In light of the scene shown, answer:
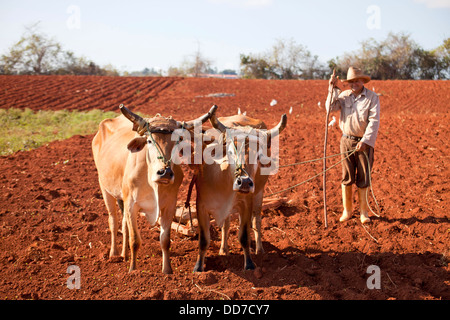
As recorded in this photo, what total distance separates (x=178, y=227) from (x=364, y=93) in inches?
152

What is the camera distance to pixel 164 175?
16.4 ft

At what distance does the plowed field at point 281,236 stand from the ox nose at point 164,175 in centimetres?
117

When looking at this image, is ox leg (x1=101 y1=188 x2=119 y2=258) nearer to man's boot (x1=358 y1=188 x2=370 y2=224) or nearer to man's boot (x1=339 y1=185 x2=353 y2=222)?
man's boot (x1=339 y1=185 x2=353 y2=222)

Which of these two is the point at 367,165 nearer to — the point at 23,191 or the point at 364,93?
the point at 364,93

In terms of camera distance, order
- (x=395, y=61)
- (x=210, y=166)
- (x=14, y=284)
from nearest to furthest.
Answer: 1. (x=14, y=284)
2. (x=210, y=166)
3. (x=395, y=61)

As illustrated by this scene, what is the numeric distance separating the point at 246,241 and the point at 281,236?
1.45m

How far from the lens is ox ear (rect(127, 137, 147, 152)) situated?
5523 mm

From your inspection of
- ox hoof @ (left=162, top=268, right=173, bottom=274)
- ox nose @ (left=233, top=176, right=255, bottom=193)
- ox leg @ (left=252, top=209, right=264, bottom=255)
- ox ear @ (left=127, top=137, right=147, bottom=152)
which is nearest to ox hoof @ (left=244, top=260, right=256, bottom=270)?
ox leg @ (left=252, top=209, right=264, bottom=255)

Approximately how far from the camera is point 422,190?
8.89 m

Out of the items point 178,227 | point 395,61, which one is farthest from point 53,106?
point 395,61

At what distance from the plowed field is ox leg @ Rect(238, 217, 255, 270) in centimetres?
17

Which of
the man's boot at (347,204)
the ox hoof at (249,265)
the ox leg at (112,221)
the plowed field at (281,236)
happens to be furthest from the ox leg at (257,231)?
the ox leg at (112,221)

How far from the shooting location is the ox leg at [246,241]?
19.3 ft

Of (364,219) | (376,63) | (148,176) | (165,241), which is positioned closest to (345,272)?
(364,219)
